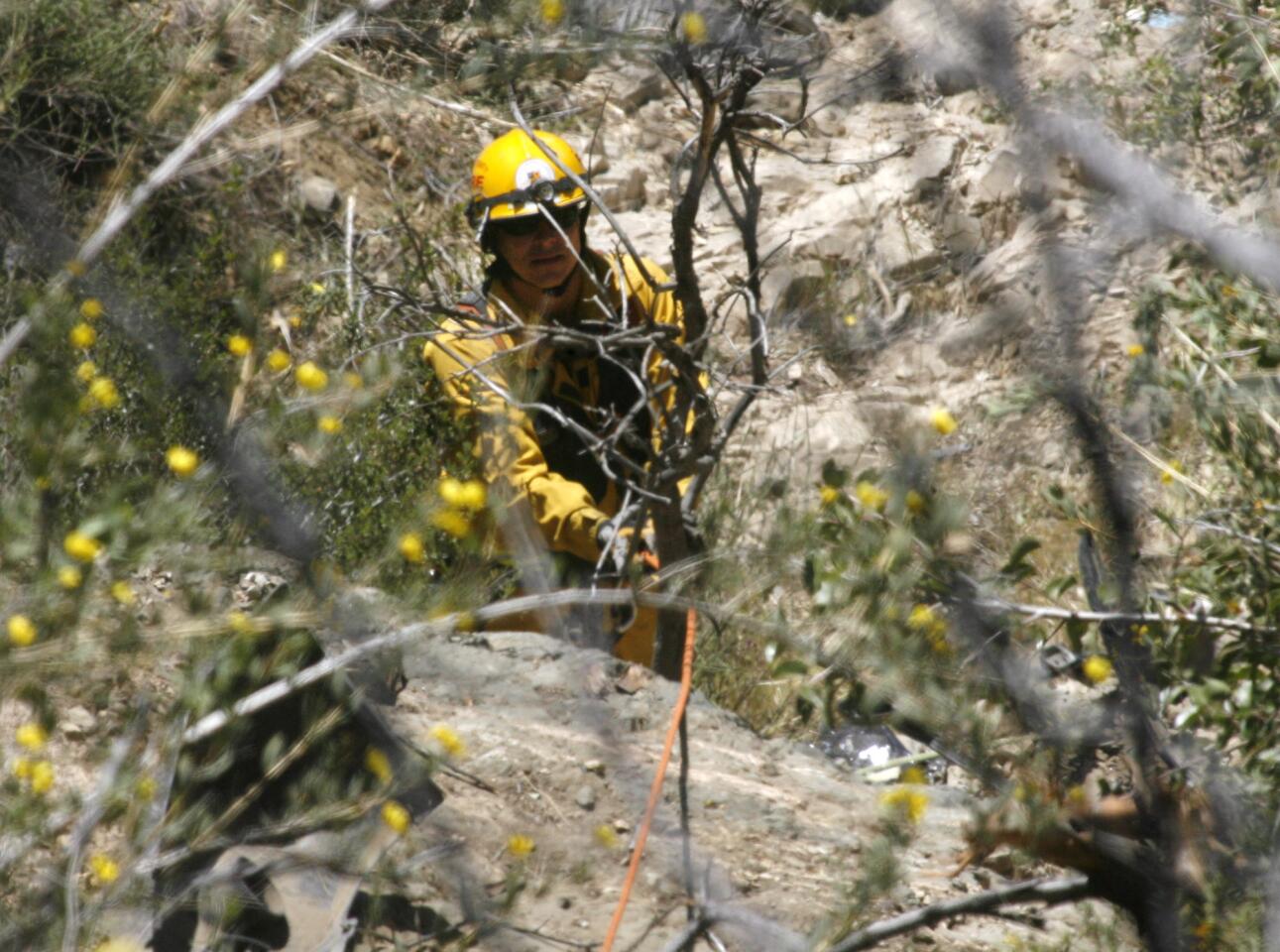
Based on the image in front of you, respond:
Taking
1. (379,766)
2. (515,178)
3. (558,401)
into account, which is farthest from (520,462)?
(379,766)

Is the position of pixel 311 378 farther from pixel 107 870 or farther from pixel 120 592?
pixel 107 870

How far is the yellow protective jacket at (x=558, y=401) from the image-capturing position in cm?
376

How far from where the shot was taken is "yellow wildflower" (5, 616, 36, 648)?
1771mm

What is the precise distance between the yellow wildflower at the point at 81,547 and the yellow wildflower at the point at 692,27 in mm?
1213

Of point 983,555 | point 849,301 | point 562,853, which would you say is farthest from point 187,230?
point 983,555

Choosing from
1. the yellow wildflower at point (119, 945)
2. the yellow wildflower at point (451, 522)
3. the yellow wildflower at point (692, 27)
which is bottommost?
the yellow wildflower at point (119, 945)

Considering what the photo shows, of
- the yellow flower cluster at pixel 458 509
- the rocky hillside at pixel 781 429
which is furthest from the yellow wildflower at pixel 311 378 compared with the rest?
the rocky hillside at pixel 781 429

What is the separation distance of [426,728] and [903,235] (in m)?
4.05

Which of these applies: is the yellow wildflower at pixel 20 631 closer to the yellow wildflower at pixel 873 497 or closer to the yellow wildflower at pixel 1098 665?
the yellow wildflower at pixel 873 497

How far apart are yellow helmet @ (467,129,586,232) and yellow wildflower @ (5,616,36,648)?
95.9 inches

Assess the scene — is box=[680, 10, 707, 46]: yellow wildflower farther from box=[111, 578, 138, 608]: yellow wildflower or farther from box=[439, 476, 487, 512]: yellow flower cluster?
box=[111, 578, 138, 608]: yellow wildflower

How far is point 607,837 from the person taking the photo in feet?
9.76

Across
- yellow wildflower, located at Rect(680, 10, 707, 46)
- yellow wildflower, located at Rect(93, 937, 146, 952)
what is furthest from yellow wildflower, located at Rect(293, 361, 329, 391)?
yellow wildflower, located at Rect(93, 937, 146, 952)

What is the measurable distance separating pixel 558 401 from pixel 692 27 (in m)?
1.87
